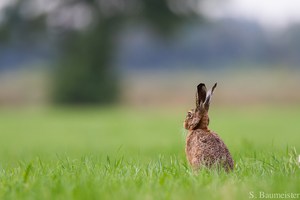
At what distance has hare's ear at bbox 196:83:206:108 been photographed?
16.8ft

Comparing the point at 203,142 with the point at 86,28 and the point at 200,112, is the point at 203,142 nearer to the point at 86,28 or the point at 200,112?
the point at 200,112

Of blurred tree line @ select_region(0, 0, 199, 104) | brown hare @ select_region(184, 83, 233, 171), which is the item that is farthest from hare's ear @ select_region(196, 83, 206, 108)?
blurred tree line @ select_region(0, 0, 199, 104)

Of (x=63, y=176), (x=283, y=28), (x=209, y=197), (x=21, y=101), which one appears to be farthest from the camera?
(x=283, y=28)

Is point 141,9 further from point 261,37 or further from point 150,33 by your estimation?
point 261,37

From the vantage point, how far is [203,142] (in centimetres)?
503

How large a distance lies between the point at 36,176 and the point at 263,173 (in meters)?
1.70

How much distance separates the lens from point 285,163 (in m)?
5.22

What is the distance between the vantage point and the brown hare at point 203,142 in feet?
16.1

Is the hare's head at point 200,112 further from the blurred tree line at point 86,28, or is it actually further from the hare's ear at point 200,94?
the blurred tree line at point 86,28

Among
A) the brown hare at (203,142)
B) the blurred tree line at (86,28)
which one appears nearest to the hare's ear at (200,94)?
the brown hare at (203,142)

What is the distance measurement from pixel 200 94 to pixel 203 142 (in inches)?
16.0

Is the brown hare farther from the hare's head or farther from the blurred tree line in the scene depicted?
the blurred tree line

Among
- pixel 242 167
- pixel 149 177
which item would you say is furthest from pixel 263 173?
pixel 149 177

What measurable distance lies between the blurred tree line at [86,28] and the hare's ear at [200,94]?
3710 centimetres
